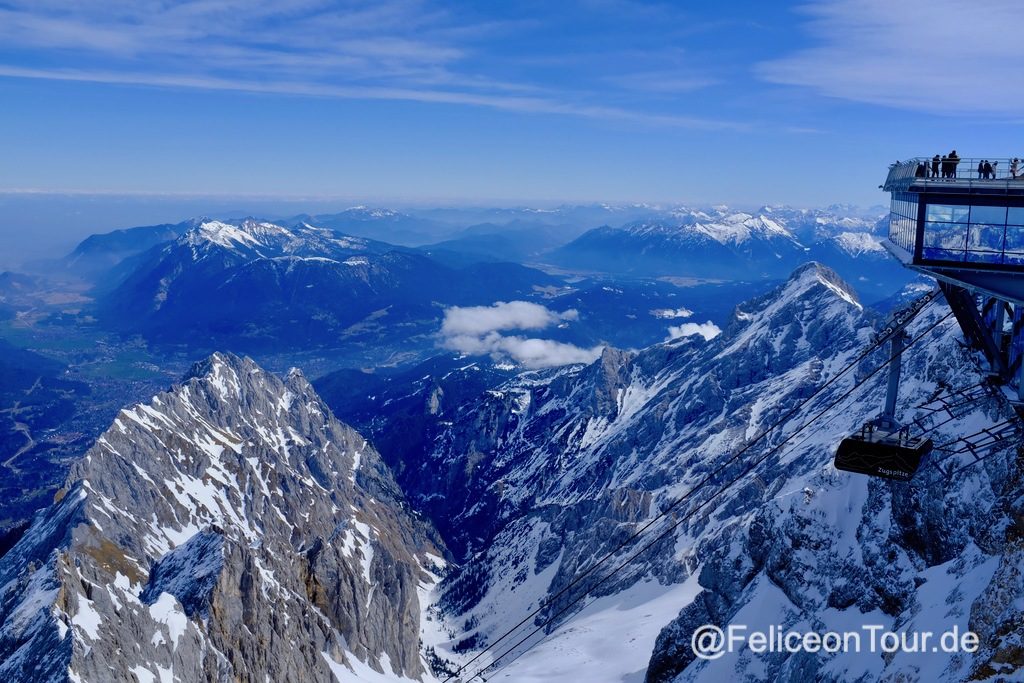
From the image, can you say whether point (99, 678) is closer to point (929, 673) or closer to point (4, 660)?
point (4, 660)

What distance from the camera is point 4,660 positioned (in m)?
118

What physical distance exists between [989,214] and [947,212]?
1.58m

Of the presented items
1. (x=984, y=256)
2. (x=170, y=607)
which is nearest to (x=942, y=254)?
(x=984, y=256)

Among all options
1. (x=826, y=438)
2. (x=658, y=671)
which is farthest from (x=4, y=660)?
(x=826, y=438)

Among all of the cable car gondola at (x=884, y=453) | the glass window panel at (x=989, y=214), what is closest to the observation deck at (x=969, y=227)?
the glass window panel at (x=989, y=214)

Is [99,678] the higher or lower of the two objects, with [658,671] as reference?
lower

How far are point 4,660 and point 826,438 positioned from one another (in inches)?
6100

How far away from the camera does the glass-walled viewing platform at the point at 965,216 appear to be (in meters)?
33.2

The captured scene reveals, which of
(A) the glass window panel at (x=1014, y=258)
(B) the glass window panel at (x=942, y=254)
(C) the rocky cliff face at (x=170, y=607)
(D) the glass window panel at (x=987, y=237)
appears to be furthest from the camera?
(C) the rocky cliff face at (x=170, y=607)

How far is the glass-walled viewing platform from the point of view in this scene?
3325 centimetres

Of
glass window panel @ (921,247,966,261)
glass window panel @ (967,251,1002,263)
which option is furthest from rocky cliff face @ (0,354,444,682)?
glass window panel @ (967,251,1002,263)

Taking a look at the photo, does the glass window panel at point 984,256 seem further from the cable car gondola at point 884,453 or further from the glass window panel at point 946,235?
the cable car gondola at point 884,453

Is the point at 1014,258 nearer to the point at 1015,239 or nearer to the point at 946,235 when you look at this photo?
the point at 1015,239

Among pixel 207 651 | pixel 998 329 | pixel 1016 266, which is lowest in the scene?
pixel 207 651
